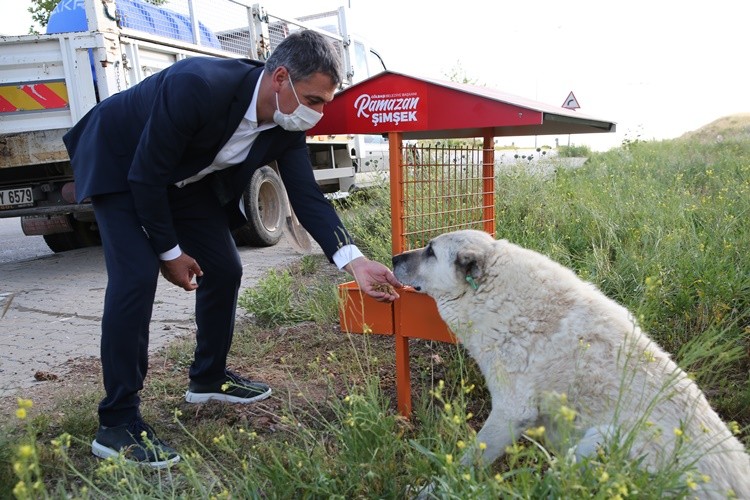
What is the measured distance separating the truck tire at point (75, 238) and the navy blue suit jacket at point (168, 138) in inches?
240

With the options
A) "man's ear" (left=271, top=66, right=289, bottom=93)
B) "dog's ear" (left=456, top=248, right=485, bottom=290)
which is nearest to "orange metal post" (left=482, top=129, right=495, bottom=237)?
"dog's ear" (left=456, top=248, right=485, bottom=290)

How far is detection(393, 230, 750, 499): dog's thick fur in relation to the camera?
192 cm

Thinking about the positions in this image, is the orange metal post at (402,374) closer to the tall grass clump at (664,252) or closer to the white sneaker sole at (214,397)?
the white sneaker sole at (214,397)

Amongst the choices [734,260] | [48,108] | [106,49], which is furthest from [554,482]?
[48,108]

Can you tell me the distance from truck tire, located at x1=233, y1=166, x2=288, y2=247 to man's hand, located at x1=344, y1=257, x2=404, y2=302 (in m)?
4.54

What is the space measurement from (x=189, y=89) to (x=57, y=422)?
1.89m

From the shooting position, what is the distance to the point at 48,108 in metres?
5.99

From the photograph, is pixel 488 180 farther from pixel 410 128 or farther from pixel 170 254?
pixel 170 254

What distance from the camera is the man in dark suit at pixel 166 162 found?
259 cm

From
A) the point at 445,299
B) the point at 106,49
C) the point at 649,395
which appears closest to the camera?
the point at 649,395

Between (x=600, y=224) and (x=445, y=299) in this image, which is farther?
(x=600, y=224)

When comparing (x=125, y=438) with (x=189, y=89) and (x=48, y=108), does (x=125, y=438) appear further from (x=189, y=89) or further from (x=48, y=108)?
(x=48, y=108)

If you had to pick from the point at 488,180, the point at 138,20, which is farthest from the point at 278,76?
the point at 138,20

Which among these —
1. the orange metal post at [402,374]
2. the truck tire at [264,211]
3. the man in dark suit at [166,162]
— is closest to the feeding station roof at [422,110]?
the man in dark suit at [166,162]
